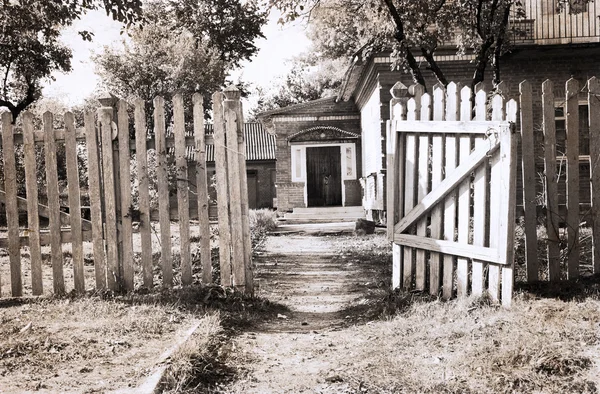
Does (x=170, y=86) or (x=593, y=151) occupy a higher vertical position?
(x=170, y=86)

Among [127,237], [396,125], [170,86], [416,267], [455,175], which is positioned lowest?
[416,267]

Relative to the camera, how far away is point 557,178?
5328 millimetres

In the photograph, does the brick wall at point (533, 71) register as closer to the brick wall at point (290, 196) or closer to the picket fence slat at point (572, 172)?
the brick wall at point (290, 196)

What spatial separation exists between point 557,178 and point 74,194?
463cm

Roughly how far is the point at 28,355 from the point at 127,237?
1917 millimetres

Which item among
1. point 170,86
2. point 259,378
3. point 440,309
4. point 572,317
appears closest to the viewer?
point 259,378

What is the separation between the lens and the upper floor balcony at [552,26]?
15.8m

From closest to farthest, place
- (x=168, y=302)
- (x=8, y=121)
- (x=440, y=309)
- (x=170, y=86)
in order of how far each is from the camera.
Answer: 1. (x=440, y=309)
2. (x=168, y=302)
3. (x=8, y=121)
4. (x=170, y=86)

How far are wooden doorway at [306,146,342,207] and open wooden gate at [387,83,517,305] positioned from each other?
18.3m

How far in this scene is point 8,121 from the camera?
5.60 m

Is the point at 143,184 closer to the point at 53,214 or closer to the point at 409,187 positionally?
the point at 53,214

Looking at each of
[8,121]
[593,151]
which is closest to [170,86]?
[8,121]

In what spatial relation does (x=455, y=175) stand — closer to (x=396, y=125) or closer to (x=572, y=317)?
(x=396, y=125)

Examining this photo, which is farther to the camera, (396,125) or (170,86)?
(170,86)
